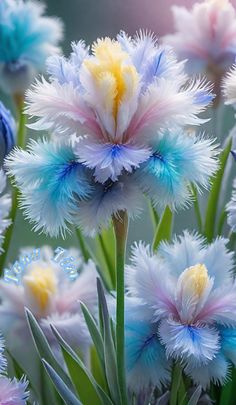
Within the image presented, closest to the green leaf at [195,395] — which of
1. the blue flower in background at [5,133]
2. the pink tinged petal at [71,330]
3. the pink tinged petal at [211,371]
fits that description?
the pink tinged petal at [211,371]

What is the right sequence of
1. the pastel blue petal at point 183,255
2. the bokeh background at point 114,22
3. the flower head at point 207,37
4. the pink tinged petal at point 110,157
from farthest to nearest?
the bokeh background at point 114,22
the flower head at point 207,37
the pastel blue petal at point 183,255
the pink tinged petal at point 110,157

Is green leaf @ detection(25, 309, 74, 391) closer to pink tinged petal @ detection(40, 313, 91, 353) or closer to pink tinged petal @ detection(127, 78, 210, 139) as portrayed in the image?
pink tinged petal @ detection(40, 313, 91, 353)

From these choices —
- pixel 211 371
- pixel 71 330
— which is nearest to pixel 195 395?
pixel 211 371

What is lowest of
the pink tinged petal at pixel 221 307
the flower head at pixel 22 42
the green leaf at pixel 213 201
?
the pink tinged petal at pixel 221 307

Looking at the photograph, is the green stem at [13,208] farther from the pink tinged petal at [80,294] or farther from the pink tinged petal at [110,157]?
the pink tinged petal at [110,157]

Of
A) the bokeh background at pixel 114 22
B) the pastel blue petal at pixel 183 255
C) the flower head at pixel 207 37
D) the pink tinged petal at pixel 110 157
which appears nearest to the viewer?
the pink tinged petal at pixel 110 157

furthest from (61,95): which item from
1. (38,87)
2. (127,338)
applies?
(127,338)

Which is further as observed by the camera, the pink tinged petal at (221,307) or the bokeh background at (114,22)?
the bokeh background at (114,22)
